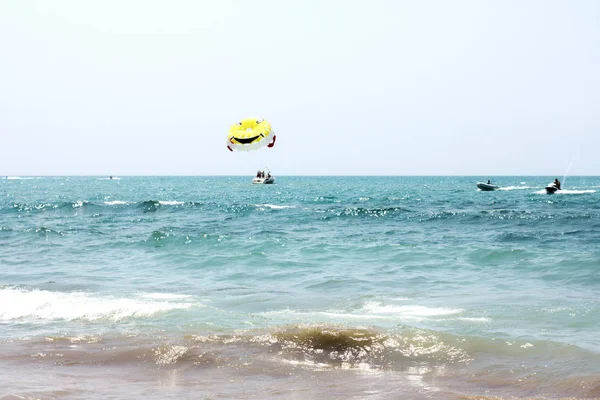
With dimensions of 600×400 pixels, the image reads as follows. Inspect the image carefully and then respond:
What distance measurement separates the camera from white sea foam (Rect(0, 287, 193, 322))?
34.6 feet

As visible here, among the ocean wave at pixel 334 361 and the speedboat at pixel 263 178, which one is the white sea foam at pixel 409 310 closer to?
the ocean wave at pixel 334 361

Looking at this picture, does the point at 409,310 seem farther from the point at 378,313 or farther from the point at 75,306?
the point at 75,306

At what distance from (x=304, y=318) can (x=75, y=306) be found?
14.7 ft

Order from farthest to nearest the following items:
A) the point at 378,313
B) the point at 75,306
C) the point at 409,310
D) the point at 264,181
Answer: the point at 264,181
the point at 75,306
the point at 409,310
the point at 378,313

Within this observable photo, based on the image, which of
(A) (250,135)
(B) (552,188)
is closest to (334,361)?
(A) (250,135)

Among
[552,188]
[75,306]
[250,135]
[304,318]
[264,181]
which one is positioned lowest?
[75,306]

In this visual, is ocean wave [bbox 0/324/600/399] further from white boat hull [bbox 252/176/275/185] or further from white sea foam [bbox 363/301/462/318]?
white boat hull [bbox 252/176/275/185]

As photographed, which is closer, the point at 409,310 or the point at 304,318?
the point at 304,318

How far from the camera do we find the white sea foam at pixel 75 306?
10.5 metres

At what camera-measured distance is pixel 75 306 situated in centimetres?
1135

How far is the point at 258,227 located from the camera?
29.2 m

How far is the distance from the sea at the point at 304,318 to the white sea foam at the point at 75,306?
4cm

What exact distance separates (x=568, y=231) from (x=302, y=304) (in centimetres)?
1684

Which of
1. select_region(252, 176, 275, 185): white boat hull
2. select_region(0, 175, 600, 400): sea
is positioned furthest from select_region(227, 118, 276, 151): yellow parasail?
select_region(252, 176, 275, 185): white boat hull
